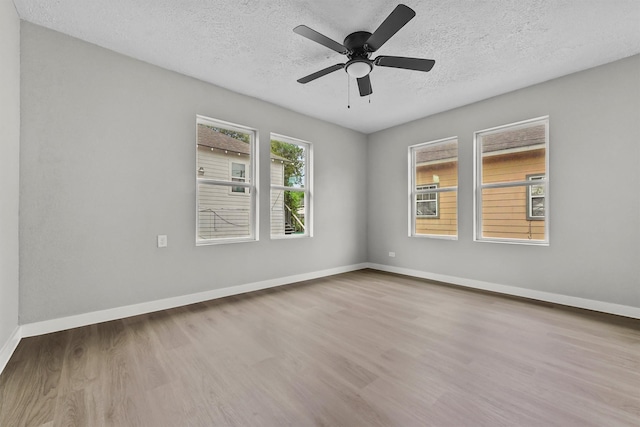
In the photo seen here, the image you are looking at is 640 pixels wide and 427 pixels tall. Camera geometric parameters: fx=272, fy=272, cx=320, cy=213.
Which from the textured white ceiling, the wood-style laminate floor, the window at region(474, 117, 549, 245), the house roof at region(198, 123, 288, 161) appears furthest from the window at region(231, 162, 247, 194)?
the window at region(474, 117, 549, 245)

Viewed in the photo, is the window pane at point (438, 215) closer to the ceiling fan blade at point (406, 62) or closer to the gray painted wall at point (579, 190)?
the gray painted wall at point (579, 190)

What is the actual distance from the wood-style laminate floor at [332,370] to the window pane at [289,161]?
7.27 ft

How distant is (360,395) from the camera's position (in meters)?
1.68

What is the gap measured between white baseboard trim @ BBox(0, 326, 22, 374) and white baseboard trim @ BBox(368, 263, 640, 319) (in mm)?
4956

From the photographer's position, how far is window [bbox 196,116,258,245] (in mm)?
3619

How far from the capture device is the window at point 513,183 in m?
3.70

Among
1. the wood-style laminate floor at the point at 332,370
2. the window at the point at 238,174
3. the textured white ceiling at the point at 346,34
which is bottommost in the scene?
the wood-style laminate floor at the point at 332,370

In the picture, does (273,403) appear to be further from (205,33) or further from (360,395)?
(205,33)

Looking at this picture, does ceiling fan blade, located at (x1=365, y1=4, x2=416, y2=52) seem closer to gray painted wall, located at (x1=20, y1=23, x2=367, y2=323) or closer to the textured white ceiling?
the textured white ceiling

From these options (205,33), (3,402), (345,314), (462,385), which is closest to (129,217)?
(3,402)

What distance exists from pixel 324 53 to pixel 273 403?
3153 millimetres

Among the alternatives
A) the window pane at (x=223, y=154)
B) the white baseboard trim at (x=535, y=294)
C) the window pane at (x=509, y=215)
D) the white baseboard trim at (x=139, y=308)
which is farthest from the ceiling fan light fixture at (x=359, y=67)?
the white baseboard trim at (x=535, y=294)

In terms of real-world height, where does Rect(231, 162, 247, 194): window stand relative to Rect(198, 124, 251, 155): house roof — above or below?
below

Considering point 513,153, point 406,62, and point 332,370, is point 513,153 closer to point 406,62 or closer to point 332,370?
point 406,62
